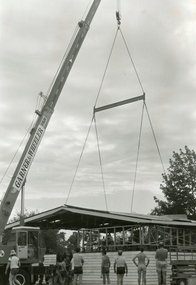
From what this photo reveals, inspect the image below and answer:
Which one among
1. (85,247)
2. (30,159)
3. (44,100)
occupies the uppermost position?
(44,100)

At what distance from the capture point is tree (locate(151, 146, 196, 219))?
5059cm

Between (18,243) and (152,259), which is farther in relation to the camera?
(152,259)

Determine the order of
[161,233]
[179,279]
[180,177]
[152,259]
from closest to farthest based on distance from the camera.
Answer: [179,279] < [152,259] < [161,233] < [180,177]

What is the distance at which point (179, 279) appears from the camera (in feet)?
60.8

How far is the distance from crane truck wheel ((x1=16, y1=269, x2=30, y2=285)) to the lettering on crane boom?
3474mm

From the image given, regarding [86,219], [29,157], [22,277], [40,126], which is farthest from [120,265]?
[86,219]

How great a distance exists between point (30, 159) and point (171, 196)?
35.0 metres

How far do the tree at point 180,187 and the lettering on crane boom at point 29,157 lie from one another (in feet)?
110

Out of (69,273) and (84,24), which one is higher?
(84,24)

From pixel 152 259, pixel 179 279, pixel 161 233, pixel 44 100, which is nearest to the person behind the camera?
pixel 179 279

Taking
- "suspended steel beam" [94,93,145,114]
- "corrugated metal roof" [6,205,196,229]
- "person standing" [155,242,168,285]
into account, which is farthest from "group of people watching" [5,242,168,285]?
"suspended steel beam" [94,93,145,114]

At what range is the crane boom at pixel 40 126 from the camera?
18.0m

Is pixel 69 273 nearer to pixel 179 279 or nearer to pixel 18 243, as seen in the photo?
pixel 18 243

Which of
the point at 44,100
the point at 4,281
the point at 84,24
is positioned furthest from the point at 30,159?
the point at 84,24
